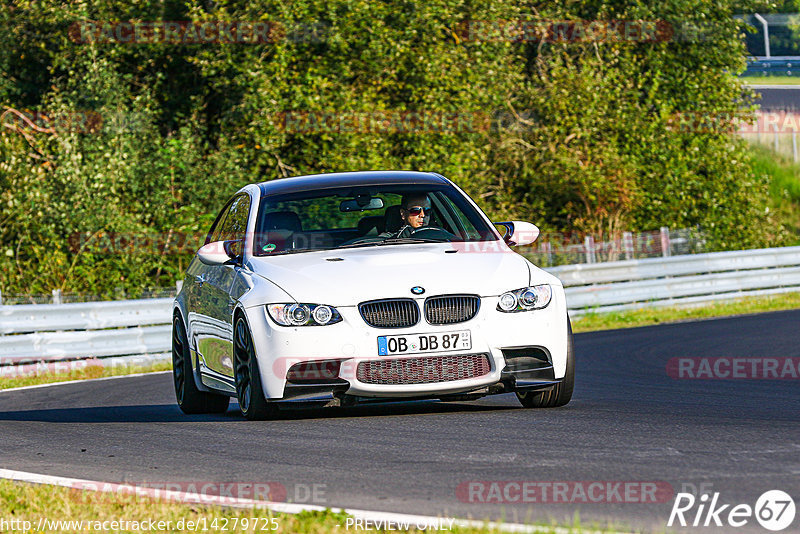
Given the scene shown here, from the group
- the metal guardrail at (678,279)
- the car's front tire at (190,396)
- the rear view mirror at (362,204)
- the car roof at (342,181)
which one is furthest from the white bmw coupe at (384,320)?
the metal guardrail at (678,279)

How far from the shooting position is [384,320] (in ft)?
26.3

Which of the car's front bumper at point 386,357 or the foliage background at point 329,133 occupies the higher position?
the car's front bumper at point 386,357

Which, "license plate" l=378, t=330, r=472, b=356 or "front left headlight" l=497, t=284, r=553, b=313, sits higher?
"front left headlight" l=497, t=284, r=553, b=313

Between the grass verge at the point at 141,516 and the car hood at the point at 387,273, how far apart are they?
7.48ft

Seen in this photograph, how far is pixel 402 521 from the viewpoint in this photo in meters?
5.03

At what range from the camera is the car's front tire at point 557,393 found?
8500 millimetres

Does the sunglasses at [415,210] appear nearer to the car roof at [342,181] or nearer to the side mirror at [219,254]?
the car roof at [342,181]

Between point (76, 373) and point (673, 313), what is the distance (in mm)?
10277

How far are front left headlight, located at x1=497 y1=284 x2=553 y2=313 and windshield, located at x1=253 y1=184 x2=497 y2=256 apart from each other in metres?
0.99

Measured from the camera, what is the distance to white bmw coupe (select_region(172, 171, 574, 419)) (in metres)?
7.98

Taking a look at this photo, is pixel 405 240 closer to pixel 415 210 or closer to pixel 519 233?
pixel 415 210

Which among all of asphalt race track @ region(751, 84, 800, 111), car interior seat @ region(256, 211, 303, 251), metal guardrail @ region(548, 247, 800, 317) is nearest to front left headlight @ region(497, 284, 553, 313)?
car interior seat @ region(256, 211, 303, 251)

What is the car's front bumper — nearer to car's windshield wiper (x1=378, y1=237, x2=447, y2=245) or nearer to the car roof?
car's windshield wiper (x1=378, y1=237, x2=447, y2=245)

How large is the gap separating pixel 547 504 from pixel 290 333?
2.99 m
